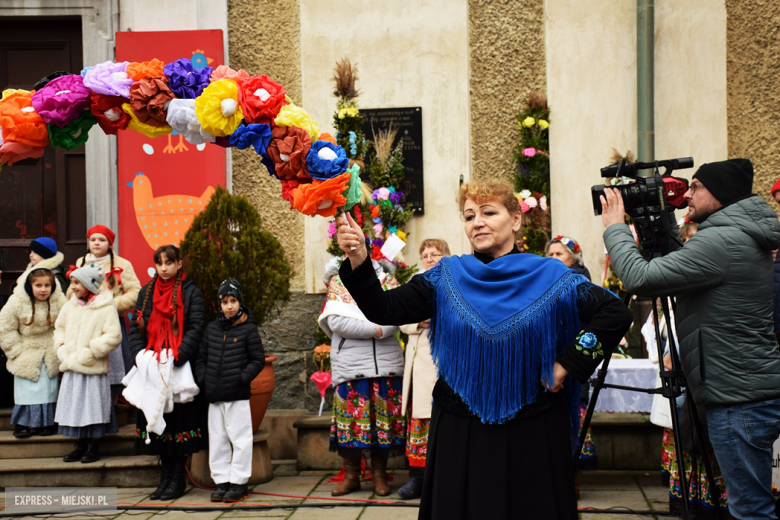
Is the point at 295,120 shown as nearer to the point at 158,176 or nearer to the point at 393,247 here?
the point at 393,247

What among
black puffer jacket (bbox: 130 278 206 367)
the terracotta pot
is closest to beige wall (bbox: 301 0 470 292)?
the terracotta pot

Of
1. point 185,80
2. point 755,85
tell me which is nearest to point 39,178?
point 185,80

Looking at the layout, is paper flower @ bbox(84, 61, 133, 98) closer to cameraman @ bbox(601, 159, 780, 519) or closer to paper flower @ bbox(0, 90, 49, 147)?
paper flower @ bbox(0, 90, 49, 147)

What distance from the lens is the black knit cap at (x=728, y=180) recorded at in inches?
129

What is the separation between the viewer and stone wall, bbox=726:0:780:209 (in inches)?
273

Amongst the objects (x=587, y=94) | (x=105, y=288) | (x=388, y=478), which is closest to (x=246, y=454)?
(x=388, y=478)

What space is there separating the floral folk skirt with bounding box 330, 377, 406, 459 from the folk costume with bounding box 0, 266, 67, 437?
97.4 inches

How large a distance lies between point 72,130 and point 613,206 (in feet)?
8.10

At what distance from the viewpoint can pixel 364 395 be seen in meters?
5.32

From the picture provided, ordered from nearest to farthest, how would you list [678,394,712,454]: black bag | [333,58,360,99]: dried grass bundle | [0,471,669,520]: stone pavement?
1. [678,394,712,454]: black bag
2. [0,471,669,520]: stone pavement
3. [333,58,360,99]: dried grass bundle

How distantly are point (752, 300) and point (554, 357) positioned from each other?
3.90 ft

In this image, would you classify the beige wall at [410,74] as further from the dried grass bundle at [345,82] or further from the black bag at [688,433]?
the black bag at [688,433]

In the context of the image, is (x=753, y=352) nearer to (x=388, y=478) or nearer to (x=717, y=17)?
(x=388, y=478)

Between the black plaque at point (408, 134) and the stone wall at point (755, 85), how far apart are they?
3090 millimetres
